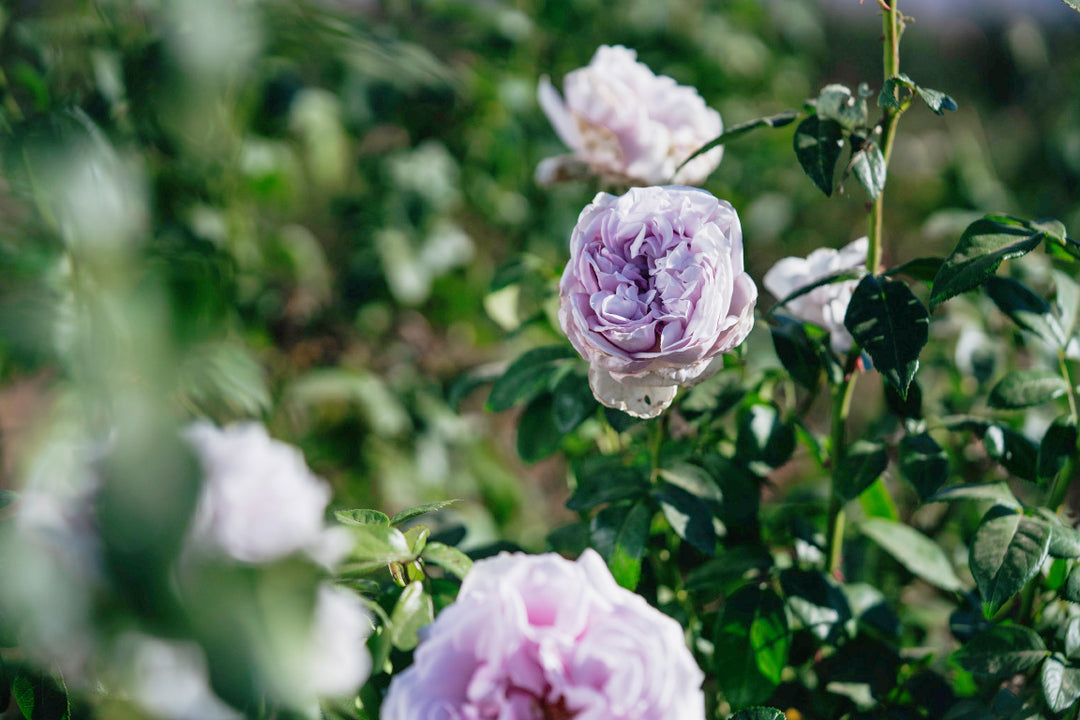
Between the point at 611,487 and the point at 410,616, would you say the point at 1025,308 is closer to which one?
the point at 611,487

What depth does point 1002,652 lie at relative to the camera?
583mm

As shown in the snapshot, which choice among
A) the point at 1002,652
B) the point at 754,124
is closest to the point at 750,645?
the point at 1002,652

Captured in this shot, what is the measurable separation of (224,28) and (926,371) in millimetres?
1134

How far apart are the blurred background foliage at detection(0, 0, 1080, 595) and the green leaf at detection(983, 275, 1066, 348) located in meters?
0.19

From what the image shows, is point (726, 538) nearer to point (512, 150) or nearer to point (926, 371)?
point (926, 371)

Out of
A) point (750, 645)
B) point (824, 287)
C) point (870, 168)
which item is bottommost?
point (750, 645)

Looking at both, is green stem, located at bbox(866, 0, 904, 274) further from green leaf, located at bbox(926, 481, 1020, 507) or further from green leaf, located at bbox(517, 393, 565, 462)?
green leaf, located at bbox(517, 393, 565, 462)

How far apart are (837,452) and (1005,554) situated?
17 centimetres

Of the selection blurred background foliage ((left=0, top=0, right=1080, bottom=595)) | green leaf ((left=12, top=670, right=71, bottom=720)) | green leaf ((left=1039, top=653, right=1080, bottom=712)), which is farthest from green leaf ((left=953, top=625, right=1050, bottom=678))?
green leaf ((left=12, top=670, right=71, bottom=720))

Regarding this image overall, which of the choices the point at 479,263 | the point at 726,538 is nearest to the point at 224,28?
the point at 726,538

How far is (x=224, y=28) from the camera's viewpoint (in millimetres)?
351

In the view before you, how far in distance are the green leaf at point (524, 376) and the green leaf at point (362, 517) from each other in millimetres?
216

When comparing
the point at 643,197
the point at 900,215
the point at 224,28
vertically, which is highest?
the point at 224,28

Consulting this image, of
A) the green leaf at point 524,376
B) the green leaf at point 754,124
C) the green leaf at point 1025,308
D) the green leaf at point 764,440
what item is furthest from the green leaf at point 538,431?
the green leaf at point 1025,308
